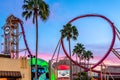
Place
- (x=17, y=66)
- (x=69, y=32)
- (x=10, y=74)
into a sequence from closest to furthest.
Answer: (x=10, y=74)
(x=17, y=66)
(x=69, y=32)

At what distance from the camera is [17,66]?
56.2 metres

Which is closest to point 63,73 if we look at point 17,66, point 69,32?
point 17,66

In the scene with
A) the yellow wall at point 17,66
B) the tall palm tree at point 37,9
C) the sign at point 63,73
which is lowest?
the sign at point 63,73

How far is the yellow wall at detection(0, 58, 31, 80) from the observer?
5321cm

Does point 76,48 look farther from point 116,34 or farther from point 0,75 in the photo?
point 0,75

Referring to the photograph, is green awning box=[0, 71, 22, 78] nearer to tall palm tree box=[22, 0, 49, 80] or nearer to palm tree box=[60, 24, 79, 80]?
tall palm tree box=[22, 0, 49, 80]

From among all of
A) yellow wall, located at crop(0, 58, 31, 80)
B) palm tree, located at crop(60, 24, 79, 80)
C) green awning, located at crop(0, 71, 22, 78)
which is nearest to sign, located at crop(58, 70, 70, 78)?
yellow wall, located at crop(0, 58, 31, 80)

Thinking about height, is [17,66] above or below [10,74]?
above

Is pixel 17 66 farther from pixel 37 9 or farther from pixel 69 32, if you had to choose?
pixel 69 32

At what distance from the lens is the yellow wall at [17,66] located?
53213 mm

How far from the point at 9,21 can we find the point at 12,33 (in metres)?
3.52

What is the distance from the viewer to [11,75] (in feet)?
178

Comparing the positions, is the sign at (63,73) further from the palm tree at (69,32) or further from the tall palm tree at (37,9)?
the palm tree at (69,32)

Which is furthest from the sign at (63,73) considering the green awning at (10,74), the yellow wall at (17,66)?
the green awning at (10,74)
